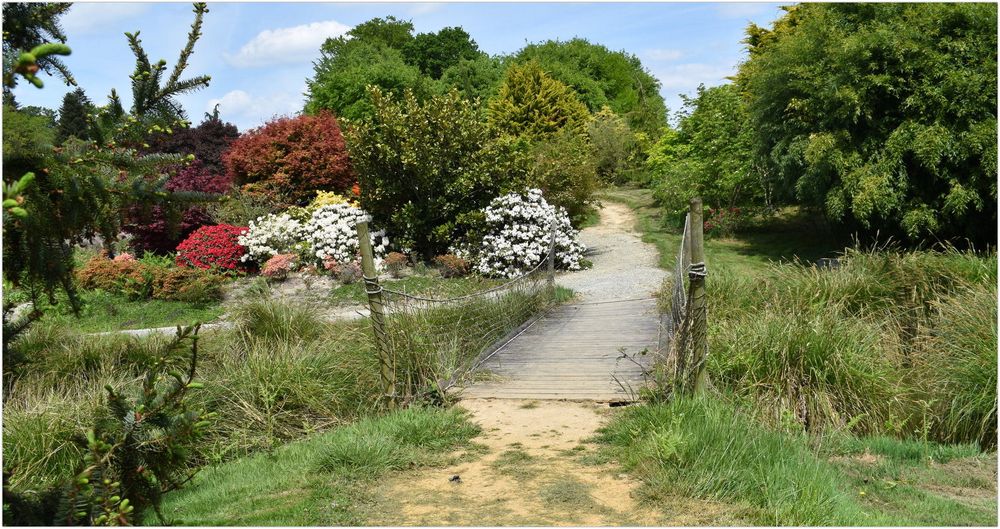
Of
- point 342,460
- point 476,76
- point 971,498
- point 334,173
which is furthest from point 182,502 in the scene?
point 476,76

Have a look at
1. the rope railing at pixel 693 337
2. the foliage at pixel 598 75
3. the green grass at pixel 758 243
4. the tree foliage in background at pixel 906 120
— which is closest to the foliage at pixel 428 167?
the green grass at pixel 758 243

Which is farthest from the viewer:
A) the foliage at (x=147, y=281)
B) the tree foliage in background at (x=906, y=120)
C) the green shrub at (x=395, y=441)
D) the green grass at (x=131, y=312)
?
the tree foliage in background at (x=906, y=120)

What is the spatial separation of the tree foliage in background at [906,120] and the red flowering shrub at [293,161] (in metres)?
10.2

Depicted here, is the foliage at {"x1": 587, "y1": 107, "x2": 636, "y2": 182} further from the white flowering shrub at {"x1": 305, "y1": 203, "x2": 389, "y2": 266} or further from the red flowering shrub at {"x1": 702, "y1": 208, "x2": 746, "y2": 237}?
the white flowering shrub at {"x1": 305, "y1": 203, "x2": 389, "y2": 266}

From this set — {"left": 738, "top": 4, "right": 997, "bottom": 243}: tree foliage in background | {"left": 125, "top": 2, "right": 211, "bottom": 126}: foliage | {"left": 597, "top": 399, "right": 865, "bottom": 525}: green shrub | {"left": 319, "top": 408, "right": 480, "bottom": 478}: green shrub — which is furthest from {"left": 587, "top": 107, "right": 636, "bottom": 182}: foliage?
{"left": 125, "top": 2, "right": 211, "bottom": 126}: foliage

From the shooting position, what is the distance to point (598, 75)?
44938 millimetres

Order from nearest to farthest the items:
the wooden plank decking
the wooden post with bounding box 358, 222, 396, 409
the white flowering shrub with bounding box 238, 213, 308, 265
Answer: the wooden post with bounding box 358, 222, 396, 409, the wooden plank decking, the white flowering shrub with bounding box 238, 213, 308, 265

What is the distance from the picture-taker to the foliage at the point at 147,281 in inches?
557

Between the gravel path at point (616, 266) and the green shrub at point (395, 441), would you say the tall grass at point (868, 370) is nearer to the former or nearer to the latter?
the green shrub at point (395, 441)

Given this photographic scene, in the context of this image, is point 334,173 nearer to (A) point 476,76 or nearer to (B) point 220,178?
(B) point 220,178

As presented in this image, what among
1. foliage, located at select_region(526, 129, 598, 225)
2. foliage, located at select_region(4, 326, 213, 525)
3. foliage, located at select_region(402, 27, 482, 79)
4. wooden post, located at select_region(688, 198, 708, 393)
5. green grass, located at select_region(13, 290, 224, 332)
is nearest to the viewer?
foliage, located at select_region(4, 326, 213, 525)

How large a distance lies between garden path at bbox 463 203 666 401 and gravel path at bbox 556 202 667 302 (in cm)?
2

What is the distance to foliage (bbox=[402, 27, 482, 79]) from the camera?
41.9 meters

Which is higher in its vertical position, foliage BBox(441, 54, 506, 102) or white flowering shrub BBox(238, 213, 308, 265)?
foliage BBox(441, 54, 506, 102)
